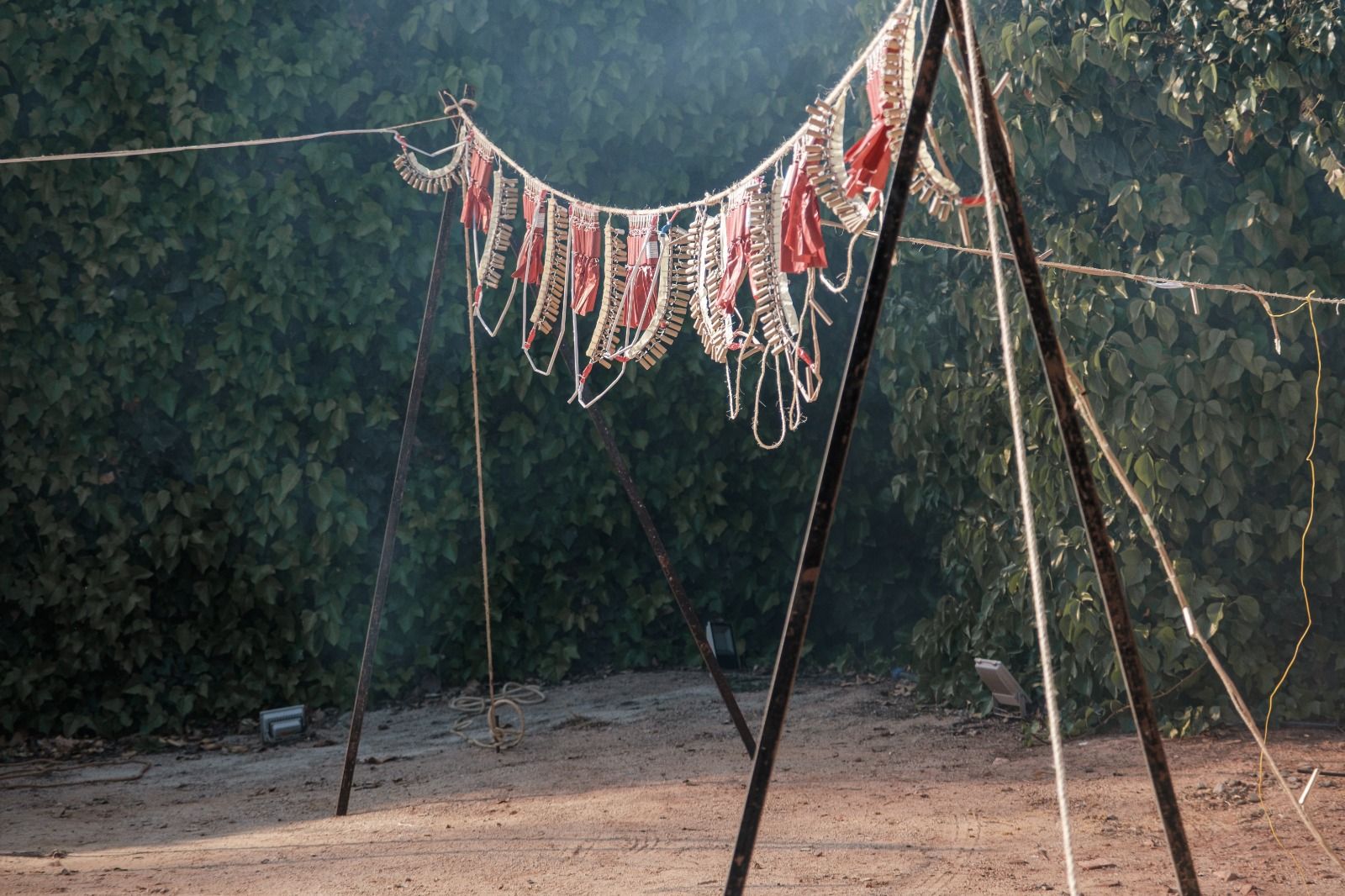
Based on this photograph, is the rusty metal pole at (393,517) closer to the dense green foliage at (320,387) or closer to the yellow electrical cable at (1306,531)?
the dense green foliage at (320,387)

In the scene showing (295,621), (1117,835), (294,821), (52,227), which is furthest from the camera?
(295,621)

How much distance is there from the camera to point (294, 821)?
3279 mm

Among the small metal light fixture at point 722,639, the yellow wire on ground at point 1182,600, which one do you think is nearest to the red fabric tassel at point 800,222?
the yellow wire on ground at point 1182,600

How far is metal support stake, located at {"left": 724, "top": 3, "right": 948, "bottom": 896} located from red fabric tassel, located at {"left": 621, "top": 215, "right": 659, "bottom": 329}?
140cm

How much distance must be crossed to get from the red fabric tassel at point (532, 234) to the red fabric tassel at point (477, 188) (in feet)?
0.42

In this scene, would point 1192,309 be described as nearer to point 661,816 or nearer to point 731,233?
point 731,233

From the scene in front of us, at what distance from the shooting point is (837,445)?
5.39 feet

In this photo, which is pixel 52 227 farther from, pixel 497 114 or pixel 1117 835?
pixel 1117 835

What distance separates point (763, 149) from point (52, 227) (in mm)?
2671

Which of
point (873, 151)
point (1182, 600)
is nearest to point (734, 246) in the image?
point (873, 151)

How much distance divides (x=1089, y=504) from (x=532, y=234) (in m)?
2.02

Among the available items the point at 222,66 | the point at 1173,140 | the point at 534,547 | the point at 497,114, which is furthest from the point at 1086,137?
the point at 222,66

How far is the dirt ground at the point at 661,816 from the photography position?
2.59m

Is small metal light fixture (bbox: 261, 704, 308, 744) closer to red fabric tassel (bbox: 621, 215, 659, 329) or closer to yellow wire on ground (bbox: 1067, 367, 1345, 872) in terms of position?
red fabric tassel (bbox: 621, 215, 659, 329)
